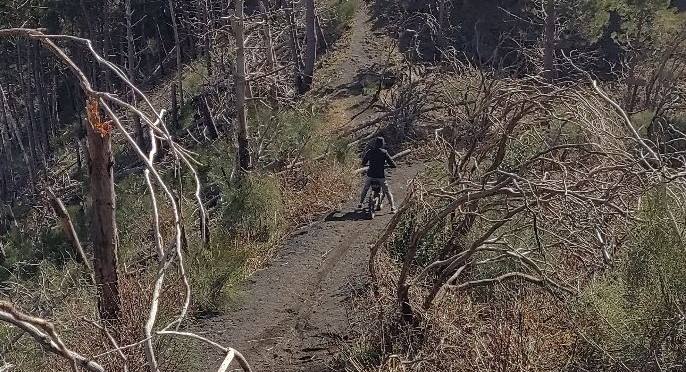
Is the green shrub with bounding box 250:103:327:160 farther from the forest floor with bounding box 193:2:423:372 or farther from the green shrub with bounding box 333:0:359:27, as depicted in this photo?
the green shrub with bounding box 333:0:359:27

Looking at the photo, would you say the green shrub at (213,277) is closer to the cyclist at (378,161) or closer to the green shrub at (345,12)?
the cyclist at (378,161)

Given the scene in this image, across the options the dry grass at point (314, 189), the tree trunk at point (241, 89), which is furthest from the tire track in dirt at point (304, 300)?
the tree trunk at point (241, 89)

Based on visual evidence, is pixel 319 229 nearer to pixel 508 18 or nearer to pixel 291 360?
pixel 291 360

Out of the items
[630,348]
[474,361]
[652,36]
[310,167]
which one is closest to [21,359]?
[474,361]

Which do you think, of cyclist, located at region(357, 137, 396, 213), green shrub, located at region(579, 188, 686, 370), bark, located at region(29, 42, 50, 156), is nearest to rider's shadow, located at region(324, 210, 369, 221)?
cyclist, located at region(357, 137, 396, 213)

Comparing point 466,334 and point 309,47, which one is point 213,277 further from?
point 309,47

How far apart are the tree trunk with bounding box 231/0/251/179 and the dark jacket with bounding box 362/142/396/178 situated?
2775 millimetres

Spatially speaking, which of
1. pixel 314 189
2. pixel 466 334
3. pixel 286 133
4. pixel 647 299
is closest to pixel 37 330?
pixel 647 299

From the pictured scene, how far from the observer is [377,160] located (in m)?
11.6

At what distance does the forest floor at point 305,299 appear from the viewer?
8.50 meters

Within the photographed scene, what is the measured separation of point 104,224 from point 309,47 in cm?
1759

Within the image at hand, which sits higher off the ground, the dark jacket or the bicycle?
the dark jacket

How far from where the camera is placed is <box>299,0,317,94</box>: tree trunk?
21.3m

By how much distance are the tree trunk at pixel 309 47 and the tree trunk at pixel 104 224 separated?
16.2 meters
